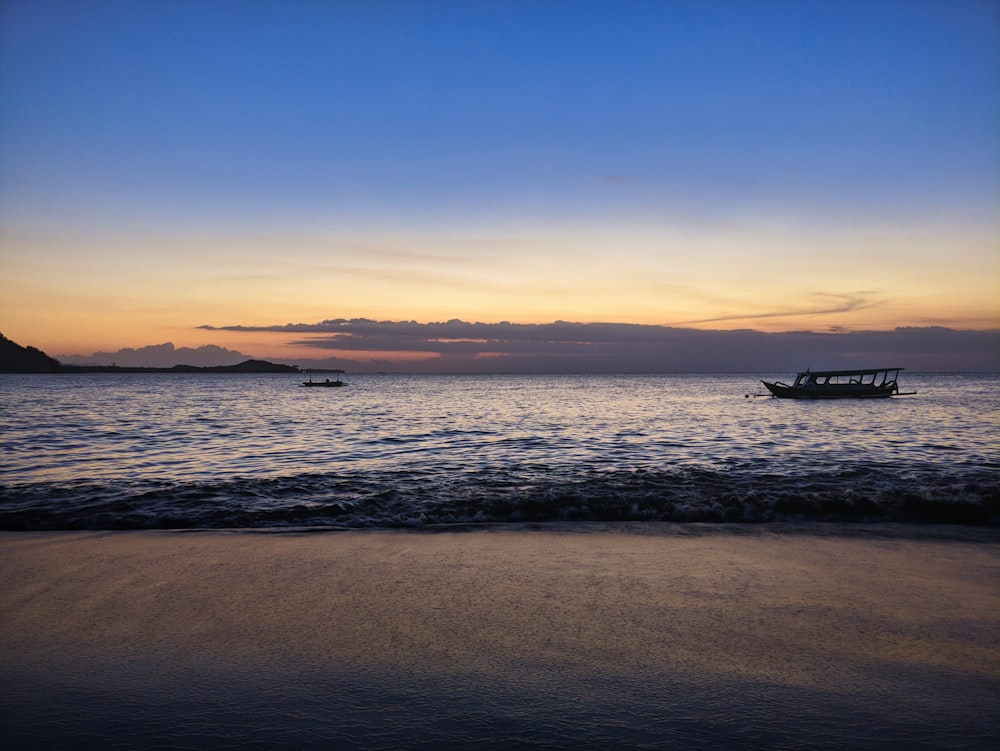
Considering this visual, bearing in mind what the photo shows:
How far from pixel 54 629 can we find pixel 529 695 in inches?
161

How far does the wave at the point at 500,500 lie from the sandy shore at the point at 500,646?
2.39 metres

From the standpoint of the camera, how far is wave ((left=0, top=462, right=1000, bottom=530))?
985 centimetres

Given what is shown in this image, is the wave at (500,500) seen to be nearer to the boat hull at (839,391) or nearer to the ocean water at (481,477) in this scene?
the ocean water at (481,477)

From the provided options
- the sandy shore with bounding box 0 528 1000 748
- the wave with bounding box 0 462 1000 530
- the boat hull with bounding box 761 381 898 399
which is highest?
the sandy shore with bounding box 0 528 1000 748

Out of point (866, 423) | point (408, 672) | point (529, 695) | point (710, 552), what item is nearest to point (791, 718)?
point (529, 695)

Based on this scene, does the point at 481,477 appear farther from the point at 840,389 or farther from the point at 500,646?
the point at 840,389

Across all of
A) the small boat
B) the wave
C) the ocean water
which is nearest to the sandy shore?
the wave

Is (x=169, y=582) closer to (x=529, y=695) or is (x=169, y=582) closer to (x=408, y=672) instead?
(x=408, y=672)

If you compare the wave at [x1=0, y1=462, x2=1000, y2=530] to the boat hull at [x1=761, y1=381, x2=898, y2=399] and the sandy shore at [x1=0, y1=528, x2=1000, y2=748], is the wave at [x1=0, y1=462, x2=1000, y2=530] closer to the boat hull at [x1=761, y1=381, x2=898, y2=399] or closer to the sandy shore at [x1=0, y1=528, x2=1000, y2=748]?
the sandy shore at [x1=0, y1=528, x2=1000, y2=748]

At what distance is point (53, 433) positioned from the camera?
2459 cm

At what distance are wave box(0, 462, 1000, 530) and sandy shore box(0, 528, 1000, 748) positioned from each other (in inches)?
94.1

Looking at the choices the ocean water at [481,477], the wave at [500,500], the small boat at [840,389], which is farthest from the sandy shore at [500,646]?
the small boat at [840,389]

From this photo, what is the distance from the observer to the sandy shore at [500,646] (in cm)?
339

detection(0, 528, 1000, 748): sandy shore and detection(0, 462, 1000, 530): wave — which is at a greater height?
detection(0, 528, 1000, 748): sandy shore
